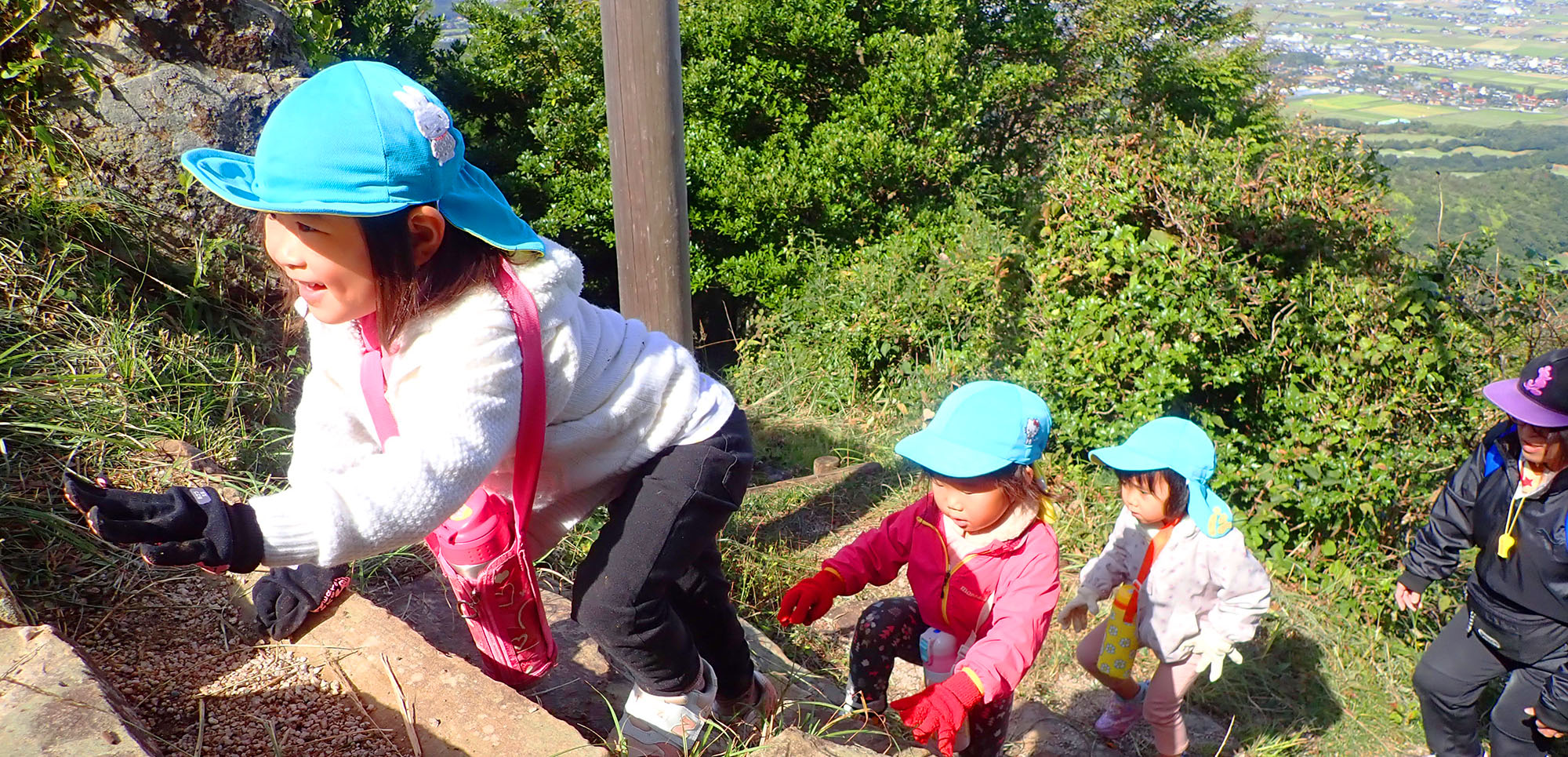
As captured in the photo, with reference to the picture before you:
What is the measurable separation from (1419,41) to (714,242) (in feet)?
52.7

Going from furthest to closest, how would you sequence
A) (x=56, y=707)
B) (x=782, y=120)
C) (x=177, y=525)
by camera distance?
(x=782, y=120)
(x=56, y=707)
(x=177, y=525)

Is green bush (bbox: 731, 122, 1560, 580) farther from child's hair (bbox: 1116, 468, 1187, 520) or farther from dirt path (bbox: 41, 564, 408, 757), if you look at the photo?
dirt path (bbox: 41, 564, 408, 757)

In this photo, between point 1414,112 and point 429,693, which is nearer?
point 429,693

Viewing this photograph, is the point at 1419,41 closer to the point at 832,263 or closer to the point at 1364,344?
the point at 832,263

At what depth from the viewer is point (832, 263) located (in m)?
7.06

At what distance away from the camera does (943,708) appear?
210 cm

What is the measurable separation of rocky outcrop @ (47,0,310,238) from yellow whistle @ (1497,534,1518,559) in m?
4.31

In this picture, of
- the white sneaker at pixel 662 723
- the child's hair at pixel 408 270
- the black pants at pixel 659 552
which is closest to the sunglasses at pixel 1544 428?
the black pants at pixel 659 552

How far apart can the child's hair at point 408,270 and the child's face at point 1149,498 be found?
77.3 inches

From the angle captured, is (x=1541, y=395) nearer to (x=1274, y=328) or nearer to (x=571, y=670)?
(x=1274, y=328)

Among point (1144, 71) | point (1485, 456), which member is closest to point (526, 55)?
point (1144, 71)

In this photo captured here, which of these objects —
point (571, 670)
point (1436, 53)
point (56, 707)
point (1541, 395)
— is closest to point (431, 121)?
point (56, 707)

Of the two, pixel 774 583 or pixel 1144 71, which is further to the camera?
pixel 1144 71

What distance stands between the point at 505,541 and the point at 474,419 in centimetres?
53
